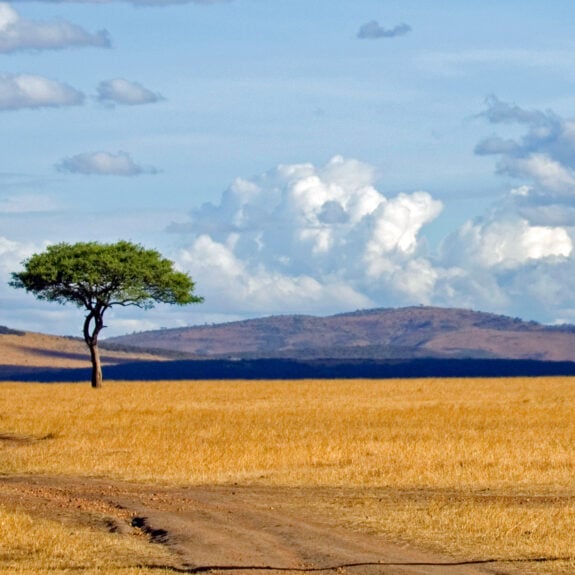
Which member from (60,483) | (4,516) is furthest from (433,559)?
(60,483)

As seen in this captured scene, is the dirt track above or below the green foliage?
below

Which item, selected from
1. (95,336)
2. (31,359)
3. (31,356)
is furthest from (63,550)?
(31,356)

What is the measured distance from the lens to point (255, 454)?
30.0 m

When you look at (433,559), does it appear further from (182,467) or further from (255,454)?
(255,454)

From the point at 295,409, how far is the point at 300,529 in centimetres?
3153

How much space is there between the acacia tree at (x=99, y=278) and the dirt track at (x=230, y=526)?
4585 cm

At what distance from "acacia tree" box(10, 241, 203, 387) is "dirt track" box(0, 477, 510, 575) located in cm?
4585

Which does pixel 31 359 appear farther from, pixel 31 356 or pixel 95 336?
pixel 95 336

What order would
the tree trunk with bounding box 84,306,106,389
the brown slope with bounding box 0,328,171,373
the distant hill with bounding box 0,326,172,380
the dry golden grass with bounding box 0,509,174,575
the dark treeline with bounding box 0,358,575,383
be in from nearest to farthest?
the dry golden grass with bounding box 0,509,174,575, the tree trunk with bounding box 84,306,106,389, the dark treeline with bounding box 0,358,575,383, the distant hill with bounding box 0,326,172,380, the brown slope with bounding box 0,328,171,373

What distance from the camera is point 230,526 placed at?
18766 mm

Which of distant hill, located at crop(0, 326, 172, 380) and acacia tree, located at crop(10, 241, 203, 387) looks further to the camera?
distant hill, located at crop(0, 326, 172, 380)

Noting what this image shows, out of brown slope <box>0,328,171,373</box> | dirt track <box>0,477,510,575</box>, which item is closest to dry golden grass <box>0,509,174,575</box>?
dirt track <box>0,477,510,575</box>

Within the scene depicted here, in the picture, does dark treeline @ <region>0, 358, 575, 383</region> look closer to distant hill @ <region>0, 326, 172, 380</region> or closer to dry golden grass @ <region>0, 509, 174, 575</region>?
distant hill @ <region>0, 326, 172, 380</region>

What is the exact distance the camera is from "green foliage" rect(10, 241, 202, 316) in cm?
7144
